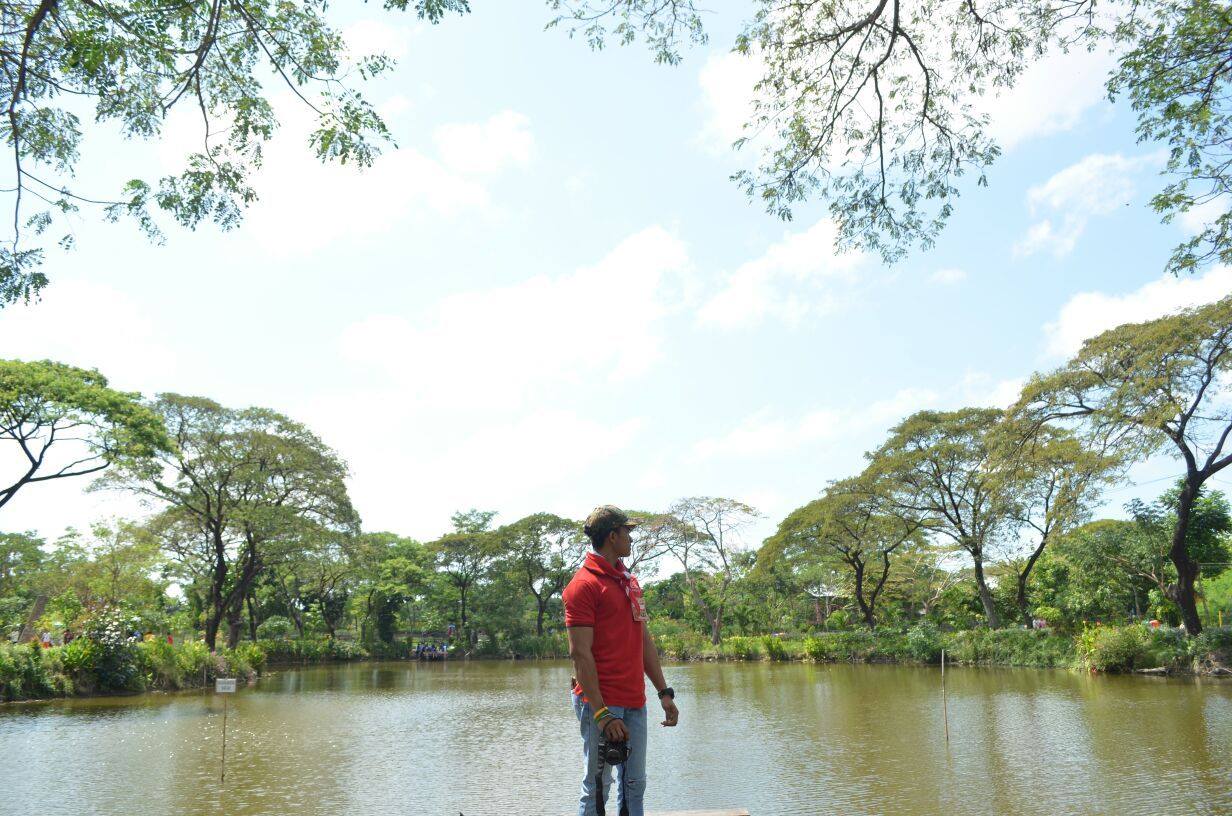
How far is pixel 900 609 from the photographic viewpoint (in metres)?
33.4

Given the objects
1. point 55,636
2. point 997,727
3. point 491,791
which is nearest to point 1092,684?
point 997,727

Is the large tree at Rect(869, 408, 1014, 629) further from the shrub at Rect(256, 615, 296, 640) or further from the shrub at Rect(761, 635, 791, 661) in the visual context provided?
the shrub at Rect(256, 615, 296, 640)

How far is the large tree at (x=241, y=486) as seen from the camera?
73.3 feet

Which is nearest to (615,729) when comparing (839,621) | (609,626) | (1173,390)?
(609,626)

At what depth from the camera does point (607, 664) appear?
3076mm

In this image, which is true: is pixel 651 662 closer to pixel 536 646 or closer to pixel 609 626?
pixel 609 626

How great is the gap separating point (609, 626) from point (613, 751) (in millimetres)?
453

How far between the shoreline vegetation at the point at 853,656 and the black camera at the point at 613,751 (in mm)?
13060

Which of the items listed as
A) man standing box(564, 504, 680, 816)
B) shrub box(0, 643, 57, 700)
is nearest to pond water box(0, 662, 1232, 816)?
shrub box(0, 643, 57, 700)

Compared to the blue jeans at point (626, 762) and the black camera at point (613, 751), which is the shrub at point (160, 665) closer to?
the blue jeans at point (626, 762)

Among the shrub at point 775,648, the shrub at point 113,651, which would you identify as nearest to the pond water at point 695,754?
the shrub at point 113,651

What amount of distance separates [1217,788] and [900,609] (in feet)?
95.9

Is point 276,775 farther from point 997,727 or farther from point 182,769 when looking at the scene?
point 997,727

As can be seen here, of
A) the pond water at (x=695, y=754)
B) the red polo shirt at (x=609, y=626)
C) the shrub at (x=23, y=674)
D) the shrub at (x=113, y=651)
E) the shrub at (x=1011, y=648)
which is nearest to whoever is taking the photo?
Answer: the red polo shirt at (x=609, y=626)
